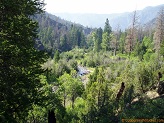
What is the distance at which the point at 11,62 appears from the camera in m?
13.5

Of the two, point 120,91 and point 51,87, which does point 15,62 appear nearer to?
point 51,87

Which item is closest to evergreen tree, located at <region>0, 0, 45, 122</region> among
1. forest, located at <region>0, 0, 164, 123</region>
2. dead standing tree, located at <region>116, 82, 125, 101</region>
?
forest, located at <region>0, 0, 164, 123</region>

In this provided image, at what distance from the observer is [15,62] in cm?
1354

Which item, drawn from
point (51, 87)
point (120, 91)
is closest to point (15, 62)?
point (51, 87)

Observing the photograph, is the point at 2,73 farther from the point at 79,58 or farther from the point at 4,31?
the point at 79,58

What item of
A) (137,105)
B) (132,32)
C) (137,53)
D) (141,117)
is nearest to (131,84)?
(137,105)

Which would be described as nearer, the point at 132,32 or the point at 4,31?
the point at 4,31

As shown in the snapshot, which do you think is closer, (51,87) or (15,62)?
(15,62)

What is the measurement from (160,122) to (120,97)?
40.4 ft

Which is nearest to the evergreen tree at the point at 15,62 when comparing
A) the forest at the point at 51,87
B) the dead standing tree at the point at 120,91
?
the forest at the point at 51,87

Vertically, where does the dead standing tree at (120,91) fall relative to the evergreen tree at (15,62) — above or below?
below

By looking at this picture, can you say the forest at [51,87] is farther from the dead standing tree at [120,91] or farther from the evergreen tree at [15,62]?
the dead standing tree at [120,91]

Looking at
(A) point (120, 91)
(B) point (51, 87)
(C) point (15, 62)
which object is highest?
(C) point (15, 62)

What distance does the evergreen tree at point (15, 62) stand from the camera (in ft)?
42.9
